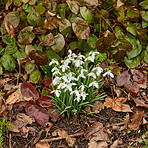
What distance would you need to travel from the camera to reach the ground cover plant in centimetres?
197

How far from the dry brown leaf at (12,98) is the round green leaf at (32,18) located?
80 centimetres

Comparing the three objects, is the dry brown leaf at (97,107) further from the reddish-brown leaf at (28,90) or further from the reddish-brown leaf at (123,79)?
the reddish-brown leaf at (28,90)

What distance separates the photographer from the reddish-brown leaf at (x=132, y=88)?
2320 mm

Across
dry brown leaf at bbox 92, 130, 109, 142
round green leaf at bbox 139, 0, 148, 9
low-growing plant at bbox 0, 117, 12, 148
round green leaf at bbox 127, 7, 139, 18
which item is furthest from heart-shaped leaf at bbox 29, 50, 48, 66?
round green leaf at bbox 139, 0, 148, 9

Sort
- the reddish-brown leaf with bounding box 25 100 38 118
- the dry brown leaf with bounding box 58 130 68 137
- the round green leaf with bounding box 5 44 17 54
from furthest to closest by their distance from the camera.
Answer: the round green leaf with bounding box 5 44 17 54 < the reddish-brown leaf with bounding box 25 100 38 118 < the dry brown leaf with bounding box 58 130 68 137

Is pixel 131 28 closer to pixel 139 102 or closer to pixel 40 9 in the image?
pixel 139 102

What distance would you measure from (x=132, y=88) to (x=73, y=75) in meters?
0.75

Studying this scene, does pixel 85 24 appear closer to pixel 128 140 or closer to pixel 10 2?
pixel 10 2

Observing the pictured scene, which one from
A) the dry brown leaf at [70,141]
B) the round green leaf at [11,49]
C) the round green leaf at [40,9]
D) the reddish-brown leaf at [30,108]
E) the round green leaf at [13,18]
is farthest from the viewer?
the round green leaf at [11,49]

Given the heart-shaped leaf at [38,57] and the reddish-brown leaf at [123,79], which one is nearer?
the heart-shaped leaf at [38,57]

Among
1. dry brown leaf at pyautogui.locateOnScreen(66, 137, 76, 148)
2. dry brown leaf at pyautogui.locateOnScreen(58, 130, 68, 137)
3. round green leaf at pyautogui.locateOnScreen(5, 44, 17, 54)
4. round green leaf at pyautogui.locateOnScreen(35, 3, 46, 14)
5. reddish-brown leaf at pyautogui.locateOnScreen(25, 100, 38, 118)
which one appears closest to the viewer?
dry brown leaf at pyautogui.locateOnScreen(66, 137, 76, 148)

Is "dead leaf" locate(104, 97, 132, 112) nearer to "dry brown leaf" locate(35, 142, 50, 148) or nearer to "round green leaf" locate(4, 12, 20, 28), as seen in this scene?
"dry brown leaf" locate(35, 142, 50, 148)

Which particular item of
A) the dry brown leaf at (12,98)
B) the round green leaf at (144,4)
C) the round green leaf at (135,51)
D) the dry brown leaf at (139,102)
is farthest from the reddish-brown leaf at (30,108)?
the round green leaf at (144,4)

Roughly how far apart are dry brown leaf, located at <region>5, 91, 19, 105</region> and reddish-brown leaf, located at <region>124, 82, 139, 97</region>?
4.00 ft
